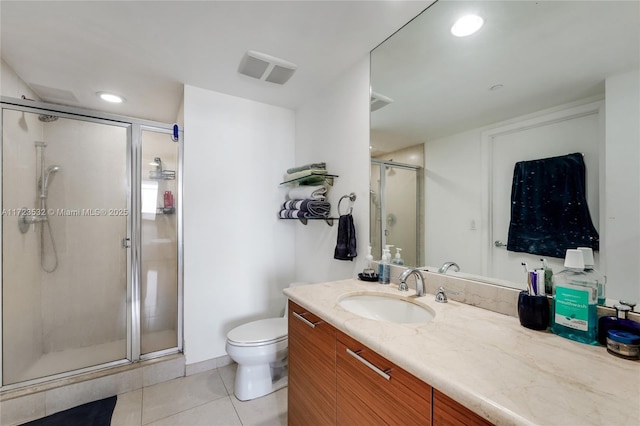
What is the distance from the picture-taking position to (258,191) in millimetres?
2389

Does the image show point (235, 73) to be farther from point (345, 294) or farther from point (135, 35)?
point (345, 294)

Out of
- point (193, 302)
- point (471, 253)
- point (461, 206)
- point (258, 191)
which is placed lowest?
point (193, 302)

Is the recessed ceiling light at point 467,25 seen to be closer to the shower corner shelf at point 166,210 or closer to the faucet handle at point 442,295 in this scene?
the faucet handle at point 442,295

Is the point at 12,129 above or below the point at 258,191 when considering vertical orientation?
above

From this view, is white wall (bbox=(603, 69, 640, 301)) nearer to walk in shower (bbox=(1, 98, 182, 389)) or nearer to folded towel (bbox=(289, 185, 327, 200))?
folded towel (bbox=(289, 185, 327, 200))

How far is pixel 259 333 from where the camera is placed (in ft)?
5.89

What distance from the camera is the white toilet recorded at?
1687 mm

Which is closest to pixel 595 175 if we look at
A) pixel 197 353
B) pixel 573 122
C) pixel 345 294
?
pixel 573 122

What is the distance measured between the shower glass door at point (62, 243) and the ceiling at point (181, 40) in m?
0.41

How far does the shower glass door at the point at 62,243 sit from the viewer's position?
1729 mm

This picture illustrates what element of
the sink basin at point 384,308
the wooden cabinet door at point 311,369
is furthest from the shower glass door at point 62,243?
the sink basin at point 384,308

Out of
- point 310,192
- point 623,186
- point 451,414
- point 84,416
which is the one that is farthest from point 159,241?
point 623,186

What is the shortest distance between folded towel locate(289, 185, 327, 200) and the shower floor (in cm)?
158

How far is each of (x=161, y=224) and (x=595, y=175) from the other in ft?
8.60
